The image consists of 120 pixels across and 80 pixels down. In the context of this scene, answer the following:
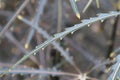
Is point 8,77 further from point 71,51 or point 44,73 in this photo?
point 71,51

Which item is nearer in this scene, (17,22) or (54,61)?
(54,61)

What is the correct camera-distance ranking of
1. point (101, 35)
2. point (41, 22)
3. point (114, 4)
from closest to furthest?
point (114, 4)
point (41, 22)
point (101, 35)

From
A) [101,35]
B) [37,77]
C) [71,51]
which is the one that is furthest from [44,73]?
[101,35]

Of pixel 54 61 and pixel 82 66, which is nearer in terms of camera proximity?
pixel 54 61

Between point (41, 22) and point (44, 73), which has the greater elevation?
point (41, 22)

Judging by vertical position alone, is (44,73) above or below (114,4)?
below

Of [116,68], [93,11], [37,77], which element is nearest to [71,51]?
[93,11]

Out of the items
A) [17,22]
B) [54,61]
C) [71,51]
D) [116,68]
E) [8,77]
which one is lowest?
[116,68]

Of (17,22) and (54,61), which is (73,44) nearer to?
(54,61)

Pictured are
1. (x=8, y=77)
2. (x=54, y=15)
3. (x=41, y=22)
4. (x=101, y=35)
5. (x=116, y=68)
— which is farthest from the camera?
(x=101, y=35)
